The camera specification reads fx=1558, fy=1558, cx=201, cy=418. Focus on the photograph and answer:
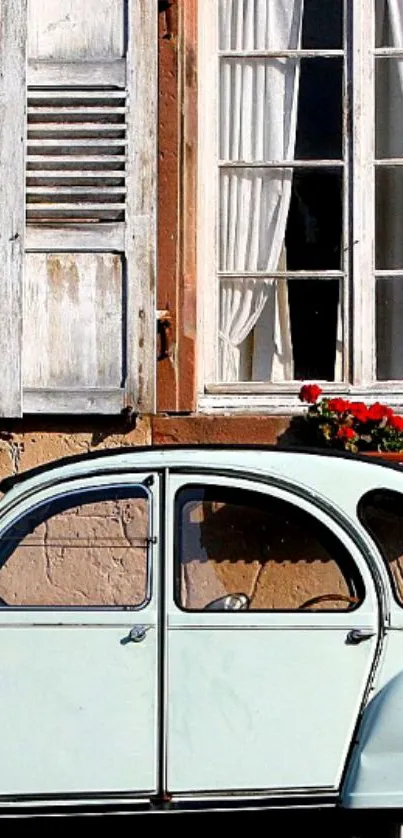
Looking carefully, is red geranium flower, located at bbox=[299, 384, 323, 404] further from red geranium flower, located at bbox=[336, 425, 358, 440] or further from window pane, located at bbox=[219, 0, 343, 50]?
window pane, located at bbox=[219, 0, 343, 50]

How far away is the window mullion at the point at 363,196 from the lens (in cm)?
706

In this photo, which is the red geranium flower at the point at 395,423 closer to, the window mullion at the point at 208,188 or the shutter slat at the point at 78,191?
the window mullion at the point at 208,188

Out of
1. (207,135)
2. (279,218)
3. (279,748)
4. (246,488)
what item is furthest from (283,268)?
(279,748)

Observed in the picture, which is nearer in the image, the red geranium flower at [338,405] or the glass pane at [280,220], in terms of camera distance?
the red geranium flower at [338,405]

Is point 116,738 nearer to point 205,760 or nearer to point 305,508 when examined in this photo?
point 205,760

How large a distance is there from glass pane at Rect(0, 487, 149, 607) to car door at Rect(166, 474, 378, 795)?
117 millimetres

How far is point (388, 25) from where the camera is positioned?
721cm

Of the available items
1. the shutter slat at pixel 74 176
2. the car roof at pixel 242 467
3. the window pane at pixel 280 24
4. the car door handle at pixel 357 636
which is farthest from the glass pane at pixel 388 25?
the car door handle at pixel 357 636

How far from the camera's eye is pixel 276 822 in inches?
191

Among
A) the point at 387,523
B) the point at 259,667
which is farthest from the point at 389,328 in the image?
the point at 259,667

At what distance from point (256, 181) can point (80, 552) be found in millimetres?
2793

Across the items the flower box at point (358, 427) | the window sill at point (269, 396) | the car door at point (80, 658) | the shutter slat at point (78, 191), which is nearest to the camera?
the car door at point (80, 658)

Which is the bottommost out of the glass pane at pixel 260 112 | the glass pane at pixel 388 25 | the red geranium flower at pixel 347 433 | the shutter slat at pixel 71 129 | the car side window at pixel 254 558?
the car side window at pixel 254 558

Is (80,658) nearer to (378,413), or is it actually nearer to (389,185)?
(378,413)
